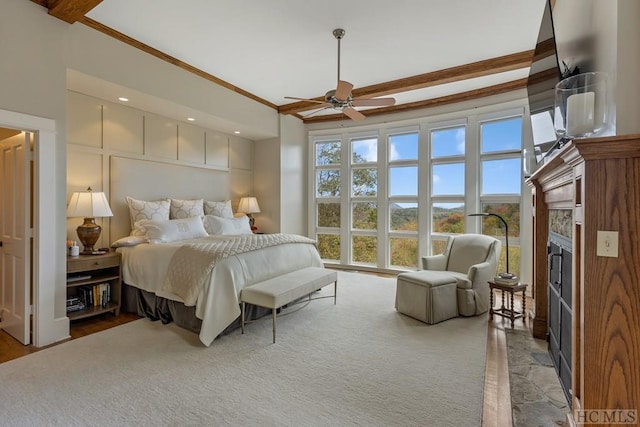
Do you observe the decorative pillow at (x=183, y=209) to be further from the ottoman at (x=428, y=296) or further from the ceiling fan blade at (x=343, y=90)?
the ottoman at (x=428, y=296)

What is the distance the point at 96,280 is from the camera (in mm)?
3303

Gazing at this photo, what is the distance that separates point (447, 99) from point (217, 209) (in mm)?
4181

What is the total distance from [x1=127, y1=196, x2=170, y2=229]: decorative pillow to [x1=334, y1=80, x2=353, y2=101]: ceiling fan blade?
279 centimetres

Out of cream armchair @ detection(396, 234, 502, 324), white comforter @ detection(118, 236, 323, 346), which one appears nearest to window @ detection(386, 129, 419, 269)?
cream armchair @ detection(396, 234, 502, 324)

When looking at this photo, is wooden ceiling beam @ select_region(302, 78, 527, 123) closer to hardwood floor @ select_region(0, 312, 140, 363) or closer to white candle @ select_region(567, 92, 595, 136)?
white candle @ select_region(567, 92, 595, 136)

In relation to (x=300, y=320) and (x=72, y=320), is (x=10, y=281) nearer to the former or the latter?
(x=72, y=320)

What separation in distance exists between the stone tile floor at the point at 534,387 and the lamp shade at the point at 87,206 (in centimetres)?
407

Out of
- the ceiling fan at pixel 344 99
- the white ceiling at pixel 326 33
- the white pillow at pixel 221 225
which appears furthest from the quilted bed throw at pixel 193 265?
the white ceiling at pixel 326 33

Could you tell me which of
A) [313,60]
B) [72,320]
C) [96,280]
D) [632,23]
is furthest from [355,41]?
[72,320]

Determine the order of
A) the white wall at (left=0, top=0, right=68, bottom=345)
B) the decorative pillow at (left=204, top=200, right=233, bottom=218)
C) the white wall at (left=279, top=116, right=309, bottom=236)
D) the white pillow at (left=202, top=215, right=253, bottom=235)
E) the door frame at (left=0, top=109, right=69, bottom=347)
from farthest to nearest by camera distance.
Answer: the white wall at (left=279, top=116, right=309, bottom=236) → the decorative pillow at (left=204, top=200, right=233, bottom=218) → the white pillow at (left=202, top=215, right=253, bottom=235) → the door frame at (left=0, top=109, right=69, bottom=347) → the white wall at (left=0, top=0, right=68, bottom=345)

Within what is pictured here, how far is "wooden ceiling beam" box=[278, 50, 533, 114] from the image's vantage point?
3.65 meters

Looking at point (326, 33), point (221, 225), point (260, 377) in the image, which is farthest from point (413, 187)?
point (260, 377)

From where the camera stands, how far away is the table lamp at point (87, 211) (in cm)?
328

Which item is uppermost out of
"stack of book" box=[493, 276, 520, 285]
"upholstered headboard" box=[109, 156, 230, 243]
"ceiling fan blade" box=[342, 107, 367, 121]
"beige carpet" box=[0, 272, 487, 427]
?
"ceiling fan blade" box=[342, 107, 367, 121]
